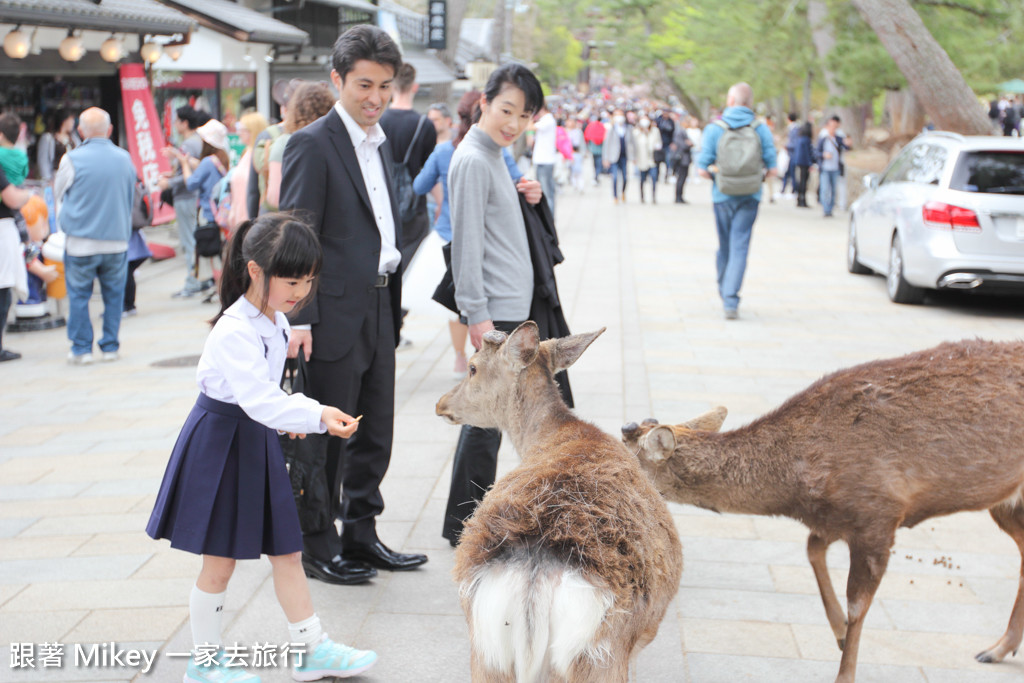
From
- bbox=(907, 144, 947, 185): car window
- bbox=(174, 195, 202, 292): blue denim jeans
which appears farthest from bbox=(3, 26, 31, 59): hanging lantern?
bbox=(907, 144, 947, 185): car window

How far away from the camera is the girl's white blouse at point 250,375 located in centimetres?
332

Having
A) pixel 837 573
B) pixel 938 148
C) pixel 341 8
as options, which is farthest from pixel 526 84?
pixel 341 8

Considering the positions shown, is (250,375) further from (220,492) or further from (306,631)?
(306,631)

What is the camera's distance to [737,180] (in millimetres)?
10484

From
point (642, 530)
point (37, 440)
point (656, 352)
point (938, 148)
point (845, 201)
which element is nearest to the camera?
point (642, 530)

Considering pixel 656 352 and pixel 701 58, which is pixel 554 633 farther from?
pixel 701 58

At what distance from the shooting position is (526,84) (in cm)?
453

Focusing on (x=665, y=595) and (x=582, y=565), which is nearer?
(x=582, y=565)

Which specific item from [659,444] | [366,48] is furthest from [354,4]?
[659,444]

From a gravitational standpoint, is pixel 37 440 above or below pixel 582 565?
below

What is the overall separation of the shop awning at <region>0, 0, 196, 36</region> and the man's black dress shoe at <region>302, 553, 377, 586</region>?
8.94 metres

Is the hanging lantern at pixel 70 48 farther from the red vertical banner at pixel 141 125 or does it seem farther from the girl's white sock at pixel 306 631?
the girl's white sock at pixel 306 631

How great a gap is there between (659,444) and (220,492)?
156 centimetres

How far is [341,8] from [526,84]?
2245 cm
